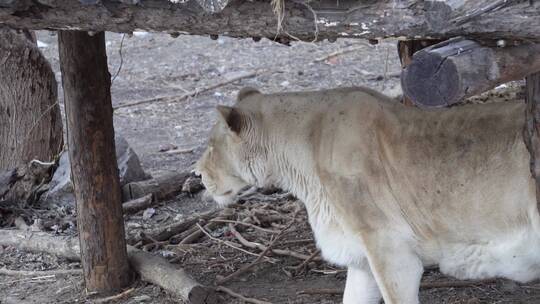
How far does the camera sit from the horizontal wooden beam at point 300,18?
13.0ft

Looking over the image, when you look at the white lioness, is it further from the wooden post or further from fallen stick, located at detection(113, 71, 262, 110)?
fallen stick, located at detection(113, 71, 262, 110)

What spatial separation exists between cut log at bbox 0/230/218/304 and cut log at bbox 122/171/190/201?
124 cm

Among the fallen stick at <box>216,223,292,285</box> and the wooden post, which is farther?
the fallen stick at <box>216,223,292,285</box>

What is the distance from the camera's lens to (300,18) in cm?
441

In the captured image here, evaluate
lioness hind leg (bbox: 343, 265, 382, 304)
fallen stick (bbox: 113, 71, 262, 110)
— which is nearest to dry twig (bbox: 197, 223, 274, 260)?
lioness hind leg (bbox: 343, 265, 382, 304)

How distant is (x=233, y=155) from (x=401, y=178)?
1.20 metres

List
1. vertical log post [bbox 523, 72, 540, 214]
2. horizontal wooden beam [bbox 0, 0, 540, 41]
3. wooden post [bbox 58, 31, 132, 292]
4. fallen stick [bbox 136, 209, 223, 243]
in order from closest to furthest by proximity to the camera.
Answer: horizontal wooden beam [bbox 0, 0, 540, 41], vertical log post [bbox 523, 72, 540, 214], wooden post [bbox 58, 31, 132, 292], fallen stick [bbox 136, 209, 223, 243]

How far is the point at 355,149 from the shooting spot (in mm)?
5578

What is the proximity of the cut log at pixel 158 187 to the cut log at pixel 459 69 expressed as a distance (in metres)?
5.54

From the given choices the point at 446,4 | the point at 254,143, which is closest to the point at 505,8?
the point at 446,4

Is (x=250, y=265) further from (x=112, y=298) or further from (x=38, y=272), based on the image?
(x=38, y=272)

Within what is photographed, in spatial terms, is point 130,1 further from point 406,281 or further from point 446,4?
point 406,281

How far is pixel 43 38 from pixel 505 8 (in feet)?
45.6

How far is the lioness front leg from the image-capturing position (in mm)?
Result: 5449
